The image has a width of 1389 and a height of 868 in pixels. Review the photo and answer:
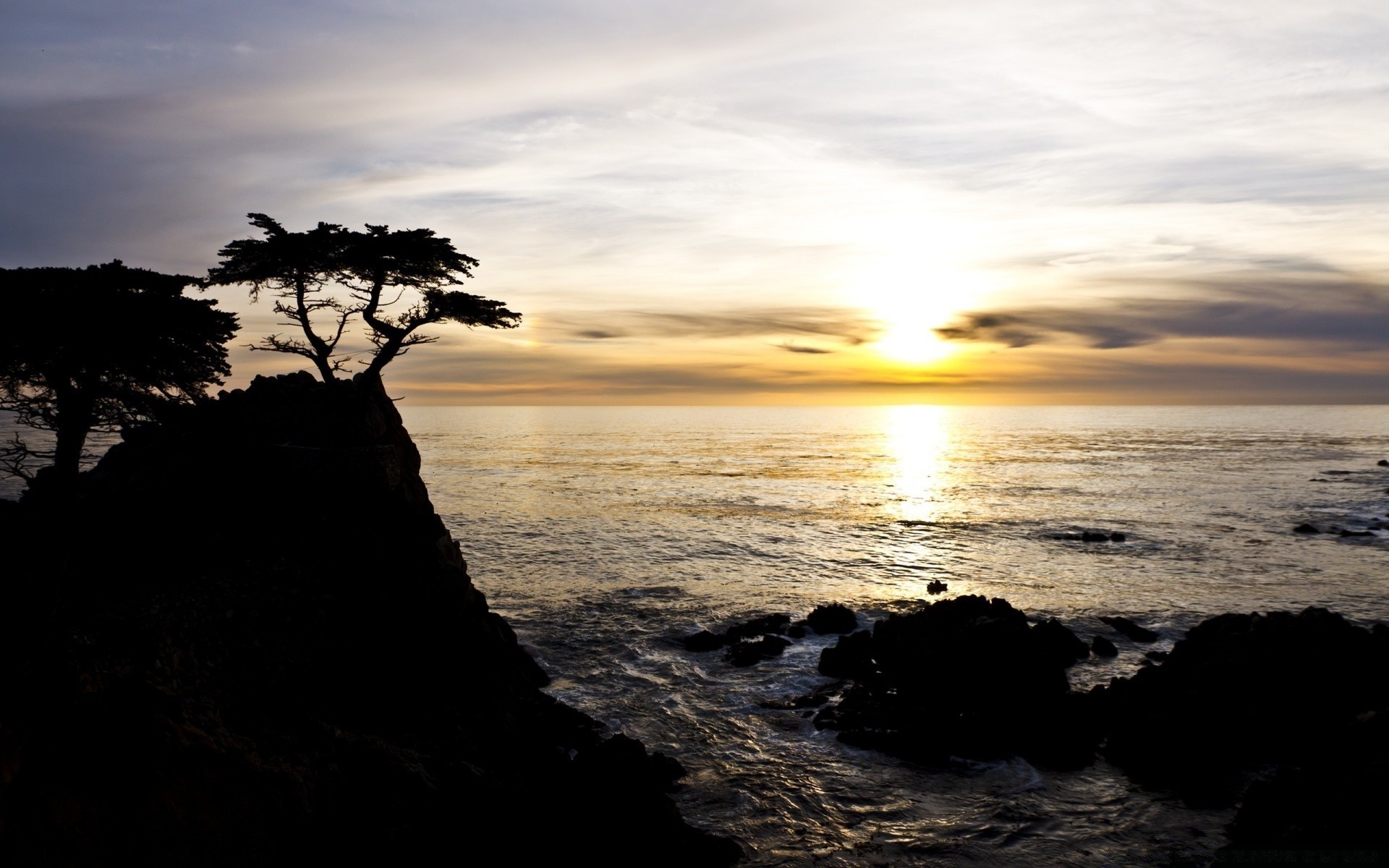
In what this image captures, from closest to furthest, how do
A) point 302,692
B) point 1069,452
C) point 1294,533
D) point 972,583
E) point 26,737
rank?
point 26,737, point 302,692, point 972,583, point 1294,533, point 1069,452

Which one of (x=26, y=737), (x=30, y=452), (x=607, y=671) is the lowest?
(x=607, y=671)

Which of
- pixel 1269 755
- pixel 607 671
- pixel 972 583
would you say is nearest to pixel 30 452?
pixel 607 671

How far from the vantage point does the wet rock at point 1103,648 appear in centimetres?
2633

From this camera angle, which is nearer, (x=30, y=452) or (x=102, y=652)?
(x=102, y=652)

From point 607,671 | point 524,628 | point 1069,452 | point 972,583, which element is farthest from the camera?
point 1069,452

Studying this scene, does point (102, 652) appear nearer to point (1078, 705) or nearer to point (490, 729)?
point (490, 729)

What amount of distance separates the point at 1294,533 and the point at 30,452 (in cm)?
6497

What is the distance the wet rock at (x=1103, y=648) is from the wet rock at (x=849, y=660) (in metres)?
8.30

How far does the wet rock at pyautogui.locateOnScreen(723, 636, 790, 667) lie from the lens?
1029 inches

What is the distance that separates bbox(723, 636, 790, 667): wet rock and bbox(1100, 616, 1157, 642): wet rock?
43.5ft

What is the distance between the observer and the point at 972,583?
1545 inches

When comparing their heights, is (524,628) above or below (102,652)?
below

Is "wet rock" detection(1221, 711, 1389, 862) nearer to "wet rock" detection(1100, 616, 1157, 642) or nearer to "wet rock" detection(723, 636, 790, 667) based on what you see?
"wet rock" detection(1100, 616, 1157, 642)

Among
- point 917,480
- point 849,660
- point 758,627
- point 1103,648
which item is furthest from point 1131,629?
point 917,480
